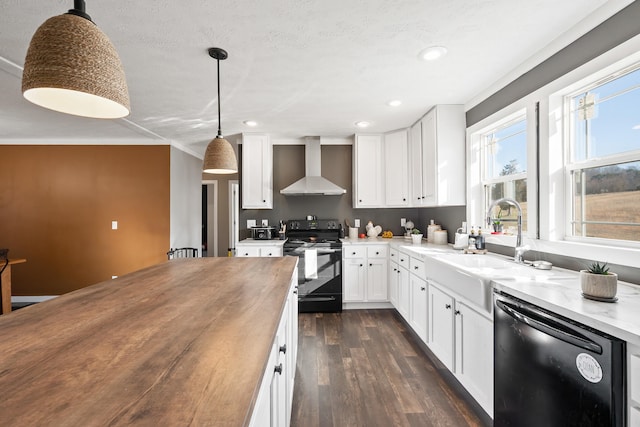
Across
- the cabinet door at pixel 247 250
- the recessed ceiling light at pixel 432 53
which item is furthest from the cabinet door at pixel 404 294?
the recessed ceiling light at pixel 432 53

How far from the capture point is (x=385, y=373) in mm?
2318

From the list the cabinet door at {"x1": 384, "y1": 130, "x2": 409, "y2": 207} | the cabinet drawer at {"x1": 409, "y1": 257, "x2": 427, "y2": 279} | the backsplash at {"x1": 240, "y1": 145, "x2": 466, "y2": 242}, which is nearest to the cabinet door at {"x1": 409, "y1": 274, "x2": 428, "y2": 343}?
the cabinet drawer at {"x1": 409, "y1": 257, "x2": 427, "y2": 279}

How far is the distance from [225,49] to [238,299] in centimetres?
169

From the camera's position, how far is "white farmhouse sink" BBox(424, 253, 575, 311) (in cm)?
164

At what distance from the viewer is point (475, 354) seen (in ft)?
5.90

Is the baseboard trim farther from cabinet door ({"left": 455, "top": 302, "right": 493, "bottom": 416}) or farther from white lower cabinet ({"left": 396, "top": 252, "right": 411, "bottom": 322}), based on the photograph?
cabinet door ({"left": 455, "top": 302, "right": 493, "bottom": 416})

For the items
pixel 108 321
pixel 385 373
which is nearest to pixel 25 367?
pixel 108 321

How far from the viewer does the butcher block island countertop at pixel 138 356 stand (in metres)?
0.53

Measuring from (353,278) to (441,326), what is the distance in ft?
5.32

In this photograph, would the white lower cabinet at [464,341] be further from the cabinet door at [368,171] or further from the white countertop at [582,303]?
the cabinet door at [368,171]

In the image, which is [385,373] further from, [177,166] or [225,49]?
[177,166]

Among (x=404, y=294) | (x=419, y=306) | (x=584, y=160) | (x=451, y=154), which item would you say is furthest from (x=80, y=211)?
(x=584, y=160)

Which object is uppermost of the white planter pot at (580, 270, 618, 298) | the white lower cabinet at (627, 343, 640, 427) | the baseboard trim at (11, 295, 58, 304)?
the white planter pot at (580, 270, 618, 298)

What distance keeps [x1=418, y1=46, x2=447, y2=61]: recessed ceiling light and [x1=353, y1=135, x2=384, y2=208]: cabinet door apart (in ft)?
6.63
